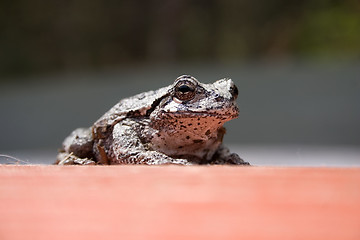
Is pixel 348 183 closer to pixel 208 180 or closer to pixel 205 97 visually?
pixel 208 180

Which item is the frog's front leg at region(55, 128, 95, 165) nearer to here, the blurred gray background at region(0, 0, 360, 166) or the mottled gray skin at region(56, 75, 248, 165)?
the mottled gray skin at region(56, 75, 248, 165)

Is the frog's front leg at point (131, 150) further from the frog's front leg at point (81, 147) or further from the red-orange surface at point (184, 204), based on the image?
the red-orange surface at point (184, 204)
